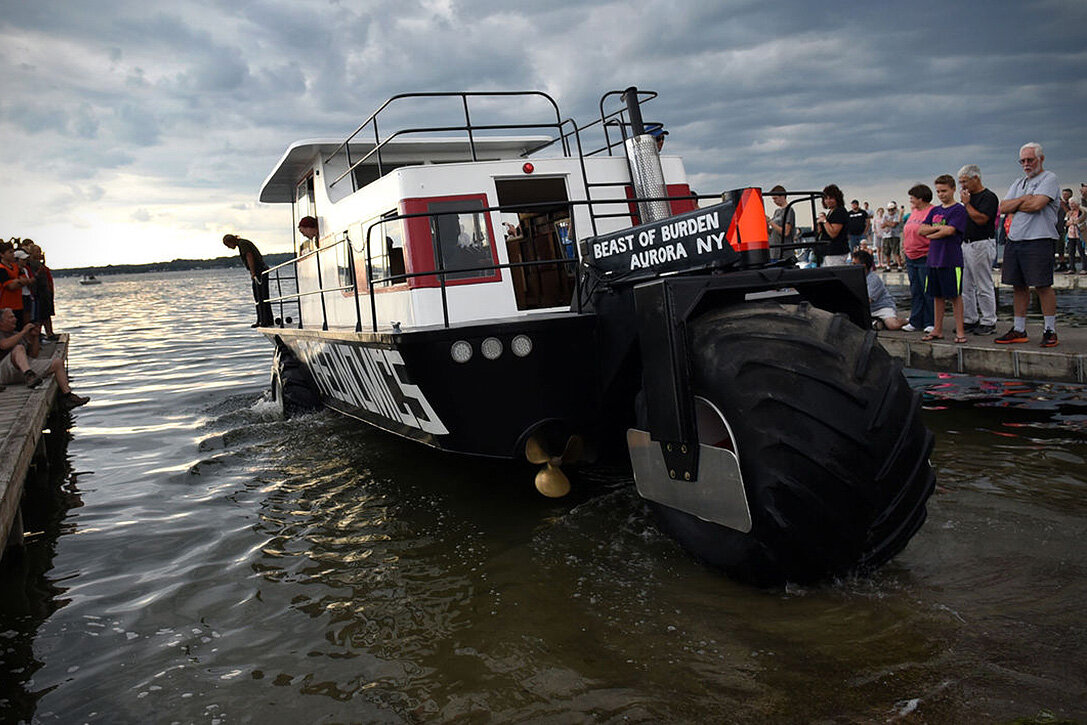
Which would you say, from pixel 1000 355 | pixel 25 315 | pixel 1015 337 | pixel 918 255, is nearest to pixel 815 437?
pixel 1000 355

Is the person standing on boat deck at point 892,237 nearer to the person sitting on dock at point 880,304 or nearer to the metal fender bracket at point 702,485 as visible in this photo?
the person sitting on dock at point 880,304

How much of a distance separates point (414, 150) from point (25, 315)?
25.3 feet

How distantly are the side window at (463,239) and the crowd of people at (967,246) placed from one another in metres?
2.18

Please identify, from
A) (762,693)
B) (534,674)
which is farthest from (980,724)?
(534,674)

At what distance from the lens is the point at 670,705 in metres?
3.02

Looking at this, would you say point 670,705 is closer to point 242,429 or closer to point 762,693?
point 762,693

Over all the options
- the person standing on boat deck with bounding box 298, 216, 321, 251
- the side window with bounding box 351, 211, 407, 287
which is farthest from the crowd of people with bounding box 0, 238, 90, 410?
the side window with bounding box 351, 211, 407, 287

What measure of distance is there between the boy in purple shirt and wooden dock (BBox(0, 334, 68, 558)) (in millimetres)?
8443

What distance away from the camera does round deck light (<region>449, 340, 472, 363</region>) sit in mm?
4820

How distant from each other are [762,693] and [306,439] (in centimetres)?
654

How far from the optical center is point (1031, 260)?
751 centimetres


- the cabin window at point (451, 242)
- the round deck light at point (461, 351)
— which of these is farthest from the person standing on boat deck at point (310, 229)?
the round deck light at point (461, 351)

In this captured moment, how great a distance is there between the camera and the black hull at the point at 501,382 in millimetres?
4816

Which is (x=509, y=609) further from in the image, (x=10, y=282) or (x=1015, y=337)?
(x=10, y=282)
